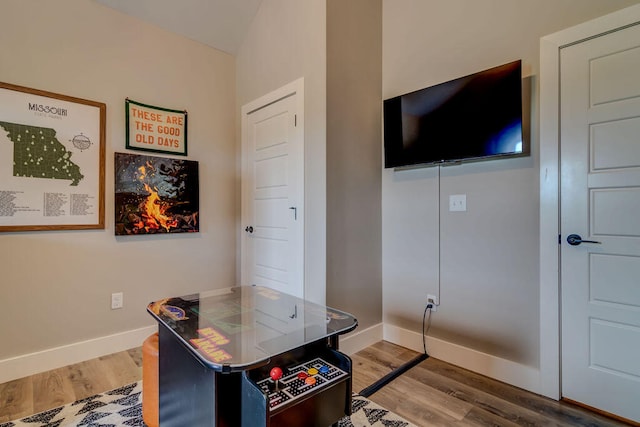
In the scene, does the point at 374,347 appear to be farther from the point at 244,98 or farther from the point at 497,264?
the point at 244,98

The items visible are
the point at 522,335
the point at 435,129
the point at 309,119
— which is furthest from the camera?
the point at 309,119

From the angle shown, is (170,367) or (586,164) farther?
(586,164)

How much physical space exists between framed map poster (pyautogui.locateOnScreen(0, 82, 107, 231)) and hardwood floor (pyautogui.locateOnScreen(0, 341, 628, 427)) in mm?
1023

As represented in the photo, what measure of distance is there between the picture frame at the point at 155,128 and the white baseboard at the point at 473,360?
2486 mm

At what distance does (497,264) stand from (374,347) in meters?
1.16

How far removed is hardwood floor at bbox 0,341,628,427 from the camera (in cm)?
169

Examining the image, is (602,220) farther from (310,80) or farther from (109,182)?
(109,182)

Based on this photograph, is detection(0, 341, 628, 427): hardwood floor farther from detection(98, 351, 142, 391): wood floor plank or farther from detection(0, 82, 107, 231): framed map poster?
detection(0, 82, 107, 231): framed map poster

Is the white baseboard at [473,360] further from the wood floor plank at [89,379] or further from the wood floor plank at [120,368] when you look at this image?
the wood floor plank at [89,379]

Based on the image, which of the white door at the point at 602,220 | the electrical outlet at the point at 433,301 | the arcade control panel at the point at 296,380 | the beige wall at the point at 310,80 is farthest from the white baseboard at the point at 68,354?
the white door at the point at 602,220

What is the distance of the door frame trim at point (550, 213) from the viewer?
72.6 inches

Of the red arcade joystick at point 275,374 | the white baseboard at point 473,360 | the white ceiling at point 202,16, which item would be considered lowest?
the white baseboard at point 473,360

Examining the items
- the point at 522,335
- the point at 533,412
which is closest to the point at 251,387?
the point at 533,412

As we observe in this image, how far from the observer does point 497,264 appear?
210 cm
